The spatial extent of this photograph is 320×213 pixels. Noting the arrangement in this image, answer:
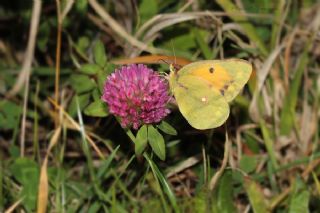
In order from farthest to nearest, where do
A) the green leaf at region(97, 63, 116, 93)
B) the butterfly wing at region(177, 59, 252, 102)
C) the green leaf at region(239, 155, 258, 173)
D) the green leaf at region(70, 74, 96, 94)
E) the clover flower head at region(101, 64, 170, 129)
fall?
1. the green leaf at region(239, 155, 258, 173)
2. the green leaf at region(70, 74, 96, 94)
3. the green leaf at region(97, 63, 116, 93)
4. the butterfly wing at region(177, 59, 252, 102)
5. the clover flower head at region(101, 64, 170, 129)

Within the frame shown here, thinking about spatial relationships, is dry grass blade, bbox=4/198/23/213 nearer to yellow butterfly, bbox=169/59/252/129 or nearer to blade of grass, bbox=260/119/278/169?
yellow butterfly, bbox=169/59/252/129

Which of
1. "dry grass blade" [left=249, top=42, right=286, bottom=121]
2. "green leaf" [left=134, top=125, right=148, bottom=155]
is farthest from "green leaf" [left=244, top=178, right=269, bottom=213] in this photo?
"green leaf" [left=134, top=125, right=148, bottom=155]

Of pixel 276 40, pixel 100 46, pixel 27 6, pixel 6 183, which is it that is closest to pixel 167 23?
pixel 100 46

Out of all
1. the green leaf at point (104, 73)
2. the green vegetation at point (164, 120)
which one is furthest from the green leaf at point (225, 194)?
the green leaf at point (104, 73)

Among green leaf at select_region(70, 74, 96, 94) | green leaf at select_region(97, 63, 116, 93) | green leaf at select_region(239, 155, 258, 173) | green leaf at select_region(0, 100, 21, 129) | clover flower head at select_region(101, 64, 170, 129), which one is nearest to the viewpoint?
clover flower head at select_region(101, 64, 170, 129)

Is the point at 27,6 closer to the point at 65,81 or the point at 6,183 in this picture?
the point at 65,81

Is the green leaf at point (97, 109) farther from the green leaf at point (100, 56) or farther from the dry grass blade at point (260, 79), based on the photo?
the dry grass blade at point (260, 79)
